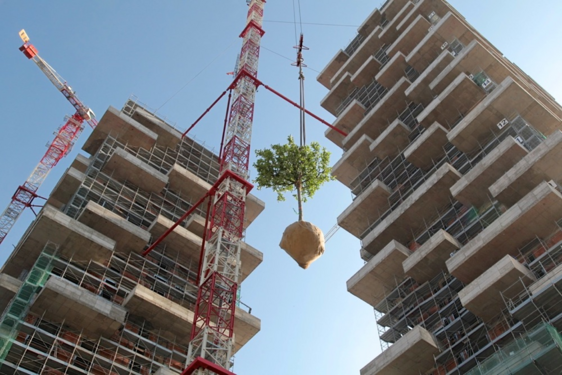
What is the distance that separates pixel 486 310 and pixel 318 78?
37.4m

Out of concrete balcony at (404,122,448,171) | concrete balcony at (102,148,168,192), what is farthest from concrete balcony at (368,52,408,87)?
concrete balcony at (102,148,168,192)

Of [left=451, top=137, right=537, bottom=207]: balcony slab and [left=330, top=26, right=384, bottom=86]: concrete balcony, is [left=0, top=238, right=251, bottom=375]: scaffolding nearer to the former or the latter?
[left=451, top=137, right=537, bottom=207]: balcony slab

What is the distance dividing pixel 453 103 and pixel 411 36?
36.9 ft

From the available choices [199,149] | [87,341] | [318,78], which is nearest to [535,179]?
[87,341]

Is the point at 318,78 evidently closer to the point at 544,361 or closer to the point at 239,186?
the point at 239,186

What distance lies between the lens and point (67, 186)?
43.4 meters

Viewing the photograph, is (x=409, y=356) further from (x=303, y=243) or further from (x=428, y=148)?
(x=428, y=148)

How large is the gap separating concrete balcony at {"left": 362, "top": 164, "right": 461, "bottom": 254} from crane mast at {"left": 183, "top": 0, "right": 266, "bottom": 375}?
8620 mm

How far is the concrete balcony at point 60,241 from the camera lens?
36.4m

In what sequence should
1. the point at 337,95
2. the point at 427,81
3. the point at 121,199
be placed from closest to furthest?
the point at 121,199, the point at 427,81, the point at 337,95

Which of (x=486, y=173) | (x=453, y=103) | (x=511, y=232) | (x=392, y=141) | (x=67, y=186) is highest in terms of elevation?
(x=392, y=141)

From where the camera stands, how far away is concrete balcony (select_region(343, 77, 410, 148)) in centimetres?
4756

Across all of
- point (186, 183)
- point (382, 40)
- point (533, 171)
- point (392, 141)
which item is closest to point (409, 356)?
point (533, 171)

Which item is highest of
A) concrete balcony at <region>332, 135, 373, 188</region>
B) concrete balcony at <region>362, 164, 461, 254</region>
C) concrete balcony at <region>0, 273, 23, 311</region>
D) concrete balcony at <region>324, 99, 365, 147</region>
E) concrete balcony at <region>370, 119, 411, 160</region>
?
concrete balcony at <region>324, 99, 365, 147</region>
